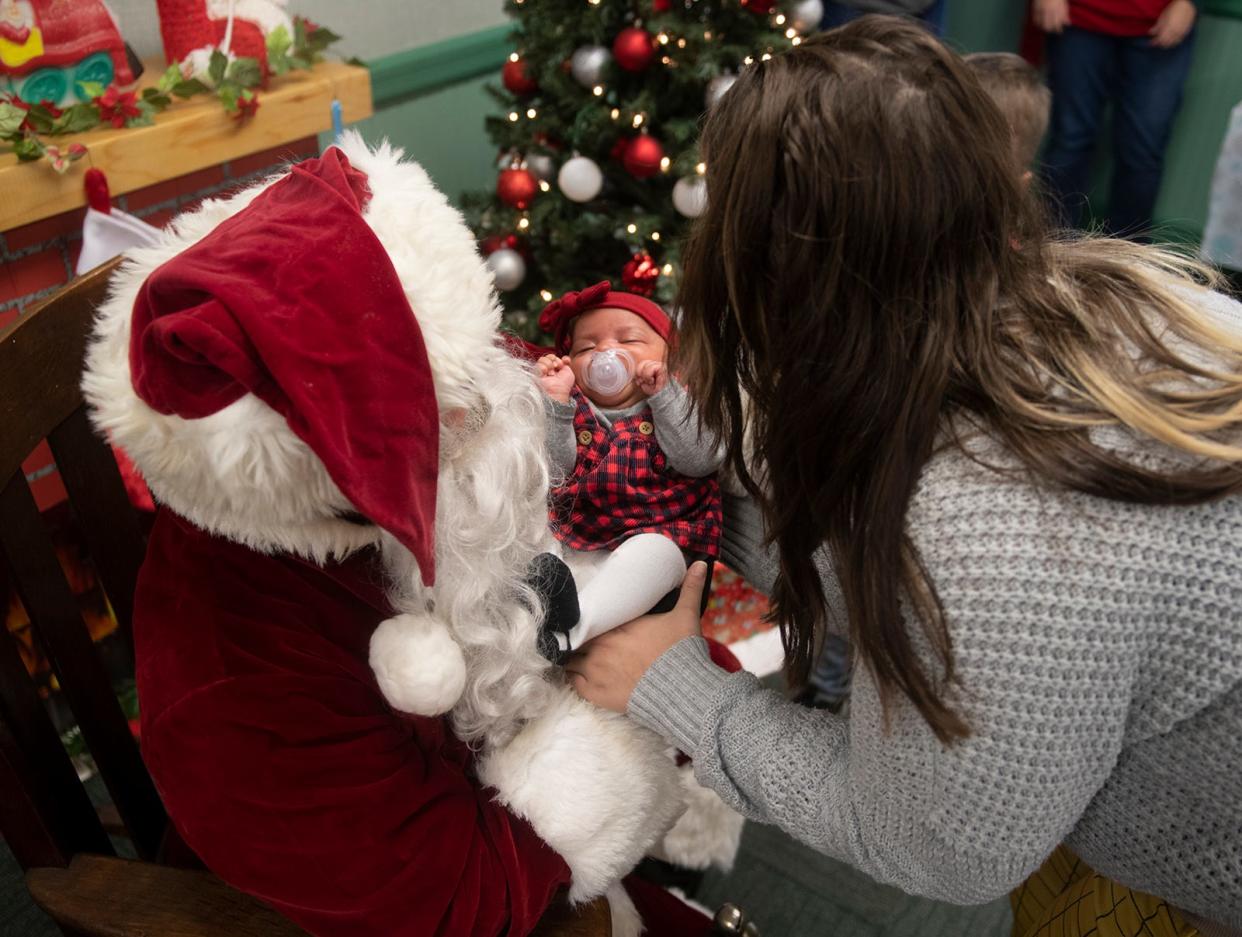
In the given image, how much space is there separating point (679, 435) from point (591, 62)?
1190 mm

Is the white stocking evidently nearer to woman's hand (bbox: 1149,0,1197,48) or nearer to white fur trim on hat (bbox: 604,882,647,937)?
white fur trim on hat (bbox: 604,882,647,937)

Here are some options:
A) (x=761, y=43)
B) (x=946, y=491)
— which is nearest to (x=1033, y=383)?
(x=946, y=491)

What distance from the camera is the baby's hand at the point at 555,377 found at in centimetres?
120

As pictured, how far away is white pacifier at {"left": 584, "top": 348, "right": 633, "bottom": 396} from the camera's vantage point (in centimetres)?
125

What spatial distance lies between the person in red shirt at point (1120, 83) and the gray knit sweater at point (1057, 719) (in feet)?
8.50

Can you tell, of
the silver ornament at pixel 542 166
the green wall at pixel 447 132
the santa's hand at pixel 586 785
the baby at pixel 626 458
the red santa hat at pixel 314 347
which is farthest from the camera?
the green wall at pixel 447 132

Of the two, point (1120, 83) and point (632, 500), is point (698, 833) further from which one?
point (1120, 83)

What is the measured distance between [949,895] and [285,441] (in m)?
0.67

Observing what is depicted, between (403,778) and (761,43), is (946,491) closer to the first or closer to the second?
(403,778)

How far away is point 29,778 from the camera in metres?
0.92

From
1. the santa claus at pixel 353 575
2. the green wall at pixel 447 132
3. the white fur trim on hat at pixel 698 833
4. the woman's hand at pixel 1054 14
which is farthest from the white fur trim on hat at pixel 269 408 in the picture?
the woman's hand at pixel 1054 14

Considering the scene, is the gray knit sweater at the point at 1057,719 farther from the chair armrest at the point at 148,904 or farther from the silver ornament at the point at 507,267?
the silver ornament at the point at 507,267

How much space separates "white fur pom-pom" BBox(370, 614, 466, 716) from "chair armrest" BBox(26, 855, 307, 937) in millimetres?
241

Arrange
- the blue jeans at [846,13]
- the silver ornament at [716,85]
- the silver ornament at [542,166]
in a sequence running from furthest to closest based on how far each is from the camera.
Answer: the blue jeans at [846,13], the silver ornament at [542,166], the silver ornament at [716,85]
